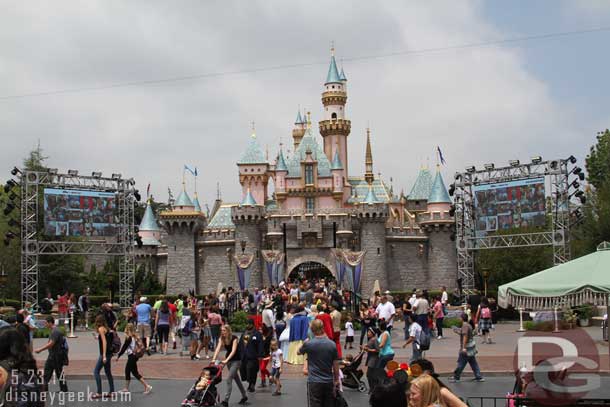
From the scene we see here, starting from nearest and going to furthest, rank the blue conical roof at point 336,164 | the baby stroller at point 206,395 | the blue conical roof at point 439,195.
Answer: the baby stroller at point 206,395, the blue conical roof at point 439,195, the blue conical roof at point 336,164

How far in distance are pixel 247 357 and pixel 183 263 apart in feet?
137

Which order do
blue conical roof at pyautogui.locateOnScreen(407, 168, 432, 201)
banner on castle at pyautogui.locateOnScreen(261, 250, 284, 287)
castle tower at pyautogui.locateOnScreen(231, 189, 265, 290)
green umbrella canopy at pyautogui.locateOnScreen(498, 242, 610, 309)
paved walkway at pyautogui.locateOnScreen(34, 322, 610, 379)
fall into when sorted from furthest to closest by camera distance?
blue conical roof at pyautogui.locateOnScreen(407, 168, 432, 201) < castle tower at pyautogui.locateOnScreen(231, 189, 265, 290) < banner on castle at pyautogui.locateOnScreen(261, 250, 284, 287) < paved walkway at pyautogui.locateOnScreen(34, 322, 610, 379) < green umbrella canopy at pyautogui.locateOnScreen(498, 242, 610, 309)

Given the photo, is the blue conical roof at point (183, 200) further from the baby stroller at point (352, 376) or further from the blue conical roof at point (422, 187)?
the baby stroller at point (352, 376)

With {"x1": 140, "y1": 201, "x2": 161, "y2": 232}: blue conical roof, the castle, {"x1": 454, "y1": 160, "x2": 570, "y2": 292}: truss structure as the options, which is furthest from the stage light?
{"x1": 140, "y1": 201, "x2": 161, "y2": 232}: blue conical roof

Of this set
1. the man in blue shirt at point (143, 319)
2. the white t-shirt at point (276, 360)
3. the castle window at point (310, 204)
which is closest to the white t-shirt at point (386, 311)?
the white t-shirt at point (276, 360)

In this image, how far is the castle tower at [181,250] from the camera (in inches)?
2130

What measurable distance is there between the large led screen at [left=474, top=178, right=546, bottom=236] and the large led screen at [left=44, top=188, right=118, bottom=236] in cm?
1592

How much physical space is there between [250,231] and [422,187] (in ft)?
66.9

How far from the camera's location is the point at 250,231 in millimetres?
54250

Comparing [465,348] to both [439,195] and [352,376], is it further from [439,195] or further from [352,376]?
[439,195]

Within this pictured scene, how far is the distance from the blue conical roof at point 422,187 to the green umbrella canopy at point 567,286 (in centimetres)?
5803

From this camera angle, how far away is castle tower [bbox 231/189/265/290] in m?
53.7

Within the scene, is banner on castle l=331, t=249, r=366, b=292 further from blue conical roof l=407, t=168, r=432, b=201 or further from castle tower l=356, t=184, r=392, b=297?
blue conical roof l=407, t=168, r=432, b=201

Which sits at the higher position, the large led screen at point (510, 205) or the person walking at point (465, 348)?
the large led screen at point (510, 205)
